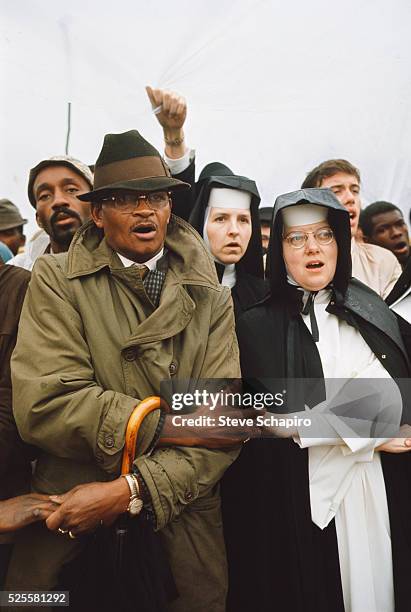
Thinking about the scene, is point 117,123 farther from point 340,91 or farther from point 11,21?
point 340,91

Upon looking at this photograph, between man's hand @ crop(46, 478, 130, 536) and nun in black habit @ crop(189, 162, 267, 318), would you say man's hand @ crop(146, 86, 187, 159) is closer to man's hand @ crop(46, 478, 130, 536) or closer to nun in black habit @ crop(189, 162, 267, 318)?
nun in black habit @ crop(189, 162, 267, 318)

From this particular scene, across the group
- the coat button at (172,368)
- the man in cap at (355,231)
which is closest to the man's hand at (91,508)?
the coat button at (172,368)

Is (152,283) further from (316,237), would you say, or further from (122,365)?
(316,237)

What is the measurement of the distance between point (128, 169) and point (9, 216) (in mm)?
636

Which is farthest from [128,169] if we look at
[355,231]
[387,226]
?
[387,226]

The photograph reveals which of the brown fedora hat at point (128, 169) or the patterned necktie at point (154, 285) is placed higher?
the brown fedora hat at point (128, 169)

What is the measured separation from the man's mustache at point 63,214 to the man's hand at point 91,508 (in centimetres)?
111

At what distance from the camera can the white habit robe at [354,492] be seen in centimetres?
198

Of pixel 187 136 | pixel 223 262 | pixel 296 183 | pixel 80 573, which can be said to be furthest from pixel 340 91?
pixel 80 573

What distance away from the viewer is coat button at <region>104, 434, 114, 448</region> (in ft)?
5.60

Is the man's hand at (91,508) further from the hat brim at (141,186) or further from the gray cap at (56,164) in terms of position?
the gray cap at (56,164)

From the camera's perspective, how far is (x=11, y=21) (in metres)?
2.16

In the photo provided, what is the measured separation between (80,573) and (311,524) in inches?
31.1

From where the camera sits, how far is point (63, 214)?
7.73 ft
